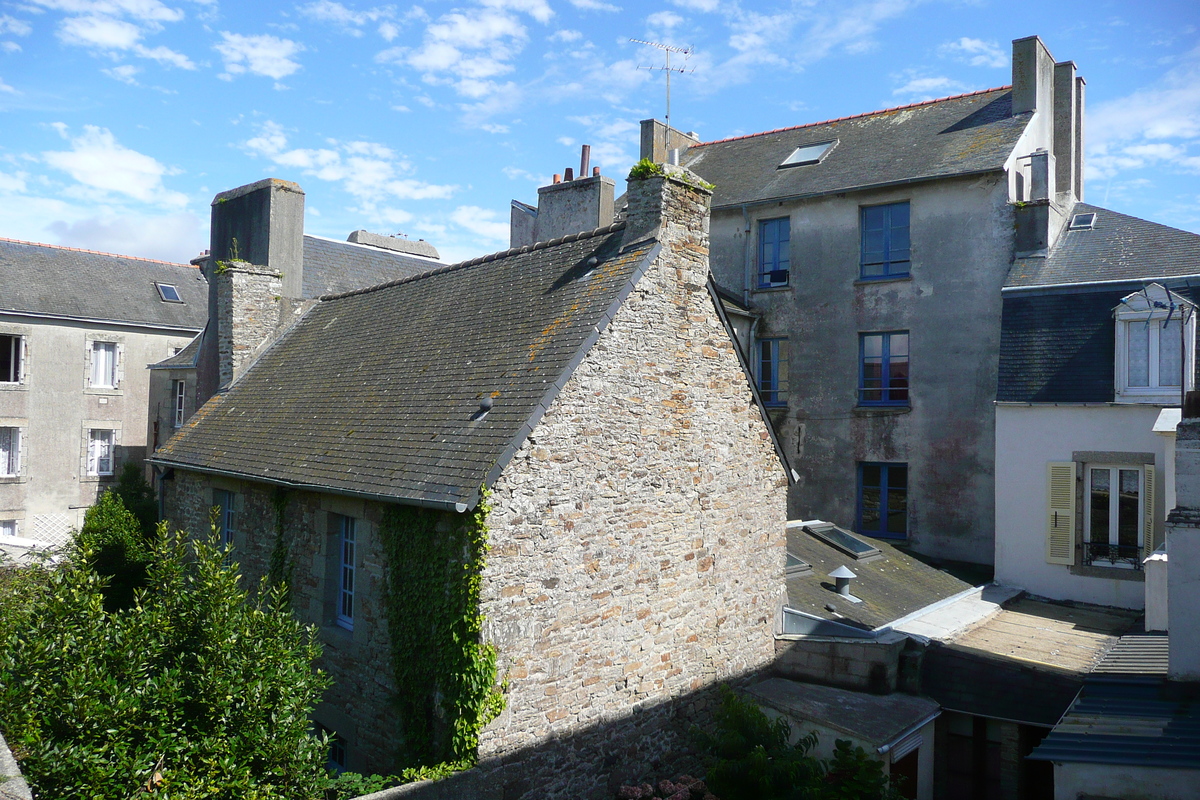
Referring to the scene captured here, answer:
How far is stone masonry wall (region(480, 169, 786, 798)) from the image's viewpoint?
8.05m

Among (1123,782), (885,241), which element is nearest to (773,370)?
(885,241)

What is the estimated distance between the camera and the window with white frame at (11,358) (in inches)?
938

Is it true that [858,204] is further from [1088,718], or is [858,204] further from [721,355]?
[1088,718]

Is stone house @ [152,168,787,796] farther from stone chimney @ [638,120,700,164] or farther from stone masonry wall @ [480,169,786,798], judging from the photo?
stone chimney @ [638,120,700,164]

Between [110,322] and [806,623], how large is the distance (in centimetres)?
2332

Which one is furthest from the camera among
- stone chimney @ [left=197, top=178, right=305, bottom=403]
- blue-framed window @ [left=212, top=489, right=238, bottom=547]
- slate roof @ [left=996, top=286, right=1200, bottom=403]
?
stone chimney @ [left=197, top=178, right=305, bottom=403]

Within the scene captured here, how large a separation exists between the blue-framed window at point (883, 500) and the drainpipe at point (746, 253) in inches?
185

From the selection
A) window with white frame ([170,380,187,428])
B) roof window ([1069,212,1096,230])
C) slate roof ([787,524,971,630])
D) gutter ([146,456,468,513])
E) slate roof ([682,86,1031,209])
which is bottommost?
slate roof ([787,524,971,630])

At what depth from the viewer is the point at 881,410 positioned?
17.9m

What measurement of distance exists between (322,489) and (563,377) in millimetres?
3175

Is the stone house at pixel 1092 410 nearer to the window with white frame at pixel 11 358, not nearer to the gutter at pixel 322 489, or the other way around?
the gutter at pixel 322 489

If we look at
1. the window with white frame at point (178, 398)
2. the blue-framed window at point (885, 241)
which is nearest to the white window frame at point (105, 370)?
the window with white frame at point (178, 398)

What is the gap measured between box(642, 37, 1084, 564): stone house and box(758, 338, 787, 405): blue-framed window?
0.04 metres

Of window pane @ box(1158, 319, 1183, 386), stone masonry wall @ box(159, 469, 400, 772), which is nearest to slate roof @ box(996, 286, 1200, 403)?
window pane @ box(1158, 319, 1183, 386)
